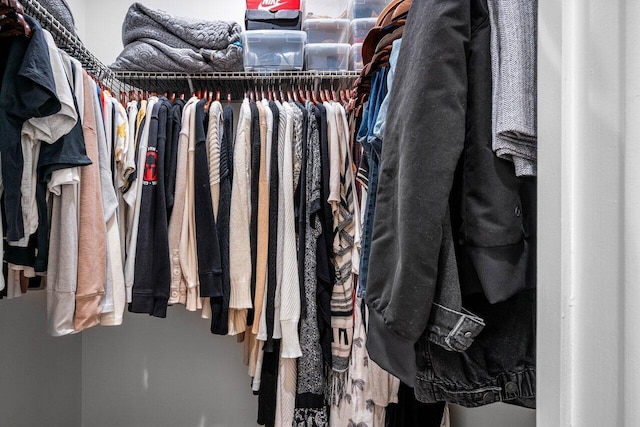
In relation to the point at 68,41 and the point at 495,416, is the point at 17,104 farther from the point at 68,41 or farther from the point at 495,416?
the point at 495,416

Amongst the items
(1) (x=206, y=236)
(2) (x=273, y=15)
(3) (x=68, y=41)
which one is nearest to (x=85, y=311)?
(1) (x=206, y=236)

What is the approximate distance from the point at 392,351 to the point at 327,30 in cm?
144

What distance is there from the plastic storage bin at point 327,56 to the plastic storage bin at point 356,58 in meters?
0.02

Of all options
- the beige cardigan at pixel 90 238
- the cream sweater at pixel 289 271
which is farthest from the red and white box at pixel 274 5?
the beige cardigan at pixel 90 238

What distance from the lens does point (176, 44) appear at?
5.43ft

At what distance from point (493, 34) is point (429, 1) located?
109 millimetres

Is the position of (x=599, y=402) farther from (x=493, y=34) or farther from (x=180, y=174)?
(x=180, y=174)

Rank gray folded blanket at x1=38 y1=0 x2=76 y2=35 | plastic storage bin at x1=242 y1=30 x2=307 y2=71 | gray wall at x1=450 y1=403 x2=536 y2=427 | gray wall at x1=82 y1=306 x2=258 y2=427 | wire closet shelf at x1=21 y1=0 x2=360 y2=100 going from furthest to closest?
gray wall at x1=82 y1=306 x2=258 y2=427 → plastic storage bin at x1=242 y1=30 x2=307 y2=71 → wire closet shelf at x1=21 y1=0 x2=360 y2=100 → gray folded blanket at x1=38 y1=0 x2=76 y2=35 → gray wall at x1=450 y1=403 x2=536 y2=427

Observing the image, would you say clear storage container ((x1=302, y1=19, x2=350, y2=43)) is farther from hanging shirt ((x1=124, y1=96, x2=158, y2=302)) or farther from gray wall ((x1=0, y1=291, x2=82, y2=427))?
gray wall ((x1=0, y1=291, x2=82, y2=427))

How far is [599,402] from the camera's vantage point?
0.30 m

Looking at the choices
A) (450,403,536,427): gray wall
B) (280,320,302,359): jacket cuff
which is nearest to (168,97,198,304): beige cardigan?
(280,320,302,359): jacket cuff

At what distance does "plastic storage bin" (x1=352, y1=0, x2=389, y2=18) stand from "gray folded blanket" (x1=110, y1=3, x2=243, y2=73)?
483mm

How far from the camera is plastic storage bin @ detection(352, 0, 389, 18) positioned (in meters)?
1.67

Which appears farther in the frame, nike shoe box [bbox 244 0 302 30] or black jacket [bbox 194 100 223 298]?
nike shoe box [bbox 244 0 302 30]
